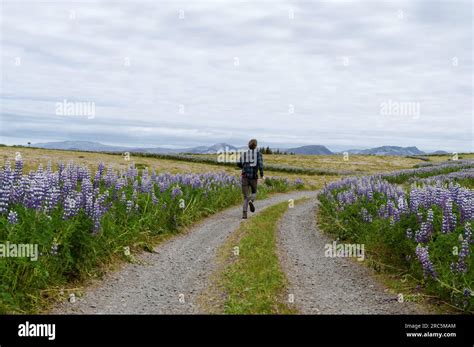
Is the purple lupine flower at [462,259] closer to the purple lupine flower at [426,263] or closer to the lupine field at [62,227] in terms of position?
the purple lupine flower at [426,263]

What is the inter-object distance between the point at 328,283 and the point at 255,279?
215cm

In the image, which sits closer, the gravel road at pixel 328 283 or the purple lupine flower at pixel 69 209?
the gravel road at pixel 328 283

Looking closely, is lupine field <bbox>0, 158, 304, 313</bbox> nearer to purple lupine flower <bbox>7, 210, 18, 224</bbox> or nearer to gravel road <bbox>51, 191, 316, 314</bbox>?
purple lupine flower <bbox>7, 210, 18, 224</bbox>

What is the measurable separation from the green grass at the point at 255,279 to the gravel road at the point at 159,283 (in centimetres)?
68

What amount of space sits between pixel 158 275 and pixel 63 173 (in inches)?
164

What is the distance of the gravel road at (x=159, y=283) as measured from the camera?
29.7 feet

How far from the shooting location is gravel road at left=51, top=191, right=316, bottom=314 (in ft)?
29.7

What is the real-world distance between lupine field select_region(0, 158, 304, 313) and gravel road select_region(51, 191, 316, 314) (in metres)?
0.48

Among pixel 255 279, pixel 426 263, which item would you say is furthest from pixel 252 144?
pixel 426 263

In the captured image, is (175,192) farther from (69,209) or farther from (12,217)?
(12,217)

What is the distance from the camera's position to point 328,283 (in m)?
11.6

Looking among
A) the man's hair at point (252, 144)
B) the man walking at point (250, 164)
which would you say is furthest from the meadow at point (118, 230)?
the man's hair at point (252, 144)
